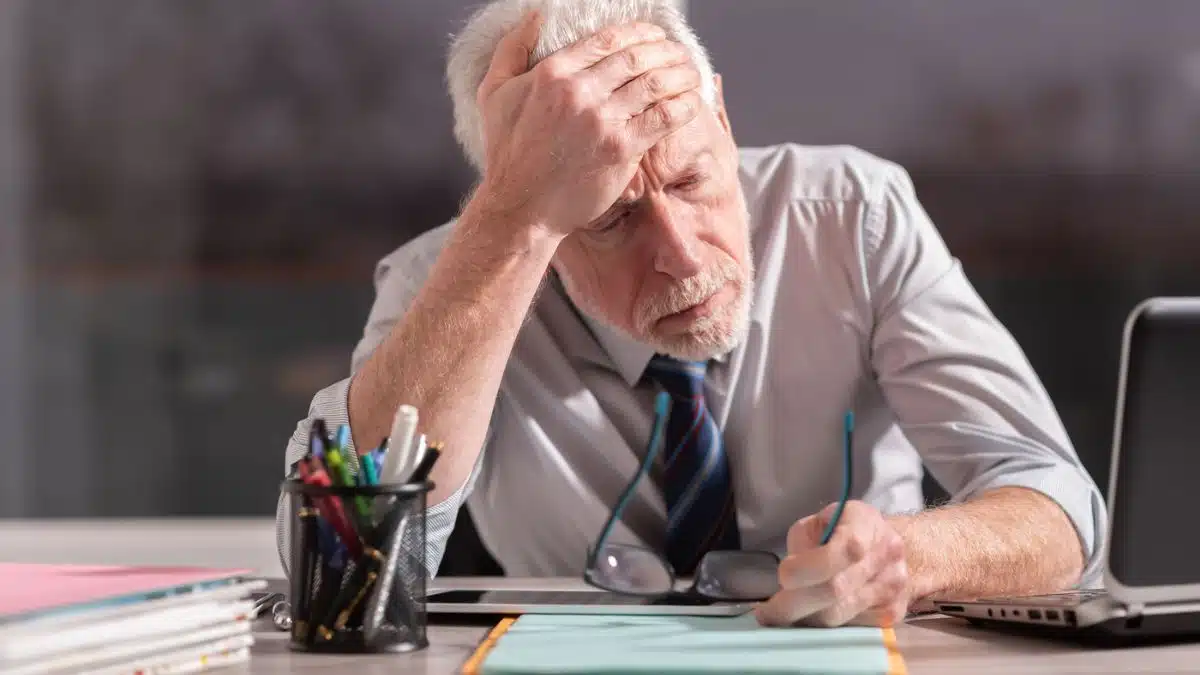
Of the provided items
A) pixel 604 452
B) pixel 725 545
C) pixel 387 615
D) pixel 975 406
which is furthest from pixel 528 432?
pixel 387 615

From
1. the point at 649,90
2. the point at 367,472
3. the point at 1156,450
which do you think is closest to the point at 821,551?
the point at 1156,450

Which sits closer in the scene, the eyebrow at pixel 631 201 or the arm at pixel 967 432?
the arm at pixel 967 432

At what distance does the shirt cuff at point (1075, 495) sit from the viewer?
141 cm

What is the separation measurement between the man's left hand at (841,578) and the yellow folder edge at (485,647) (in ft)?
0.69

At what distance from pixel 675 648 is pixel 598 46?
2.63 ft

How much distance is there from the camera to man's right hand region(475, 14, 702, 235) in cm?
141

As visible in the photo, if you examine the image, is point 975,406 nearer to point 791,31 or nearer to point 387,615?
point 387,615

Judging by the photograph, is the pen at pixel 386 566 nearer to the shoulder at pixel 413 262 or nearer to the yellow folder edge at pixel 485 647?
the yellow folder edge at pixel 485 647

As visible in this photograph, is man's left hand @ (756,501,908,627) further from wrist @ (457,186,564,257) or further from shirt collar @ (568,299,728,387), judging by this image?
shirt collar @ (568,299,728,387)

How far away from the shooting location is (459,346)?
1402 millimetres

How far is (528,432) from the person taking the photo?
1727 mm

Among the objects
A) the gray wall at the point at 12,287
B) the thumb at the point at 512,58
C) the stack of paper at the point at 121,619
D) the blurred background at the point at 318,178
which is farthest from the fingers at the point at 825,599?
the gray wall at the point at 12,287

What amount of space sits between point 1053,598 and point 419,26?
7.59ft

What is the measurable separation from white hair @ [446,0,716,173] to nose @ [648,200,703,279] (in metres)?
0.19
